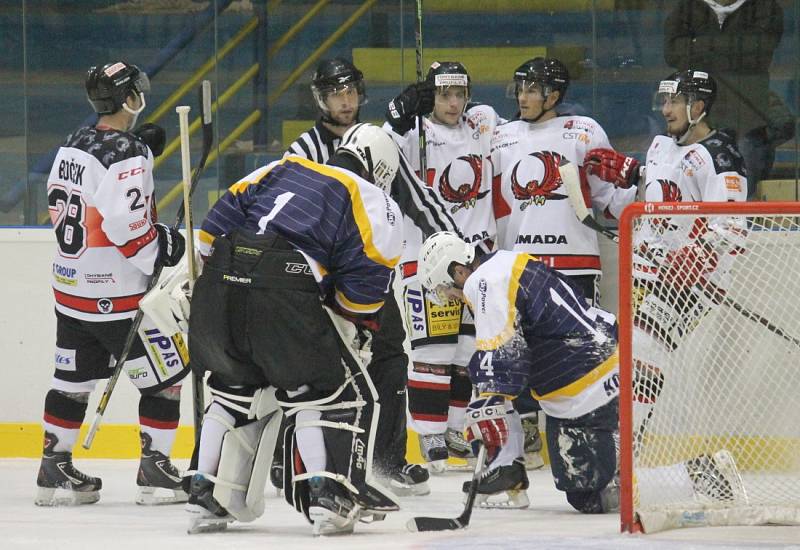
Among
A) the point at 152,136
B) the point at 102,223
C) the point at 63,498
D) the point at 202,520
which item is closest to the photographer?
the point at 202,520

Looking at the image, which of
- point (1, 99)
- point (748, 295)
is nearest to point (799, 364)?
point (748, 295)

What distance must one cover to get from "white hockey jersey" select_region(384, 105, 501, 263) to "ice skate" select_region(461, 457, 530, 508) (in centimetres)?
119

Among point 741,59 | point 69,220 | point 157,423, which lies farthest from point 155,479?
point 741,59

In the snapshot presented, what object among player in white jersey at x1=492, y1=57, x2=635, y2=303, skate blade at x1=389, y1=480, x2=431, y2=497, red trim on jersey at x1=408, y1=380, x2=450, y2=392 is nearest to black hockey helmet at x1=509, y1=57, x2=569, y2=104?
player in white jersey at x1=492, y1=57, x2=635, y2=303

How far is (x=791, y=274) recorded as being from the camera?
176 inches

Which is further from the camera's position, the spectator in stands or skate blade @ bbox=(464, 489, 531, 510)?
the spectator in stands

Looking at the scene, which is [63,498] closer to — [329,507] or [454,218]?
[329,507]

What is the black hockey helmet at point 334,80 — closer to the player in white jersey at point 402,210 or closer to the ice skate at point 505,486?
the player in white jersey at point 402,210

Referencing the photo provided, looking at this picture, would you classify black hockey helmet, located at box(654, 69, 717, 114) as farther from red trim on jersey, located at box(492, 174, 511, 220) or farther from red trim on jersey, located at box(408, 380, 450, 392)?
red trim on jersey, located at box(408, 380, 450, 392)

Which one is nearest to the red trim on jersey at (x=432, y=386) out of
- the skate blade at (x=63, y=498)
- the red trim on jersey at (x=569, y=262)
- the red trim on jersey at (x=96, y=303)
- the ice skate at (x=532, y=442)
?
the ice skate at (x=532, y=442)

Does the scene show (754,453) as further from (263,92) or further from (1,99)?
(1,99)

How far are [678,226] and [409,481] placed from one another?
1.29 m

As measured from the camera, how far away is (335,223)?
387 cm

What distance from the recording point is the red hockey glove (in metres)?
4.23
